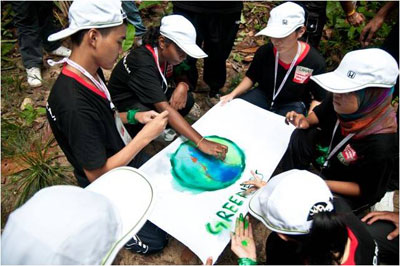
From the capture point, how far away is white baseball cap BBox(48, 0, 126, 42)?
4.78 feet

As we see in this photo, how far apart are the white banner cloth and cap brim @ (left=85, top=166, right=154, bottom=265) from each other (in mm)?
320

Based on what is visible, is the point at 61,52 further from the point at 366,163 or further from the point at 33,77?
the point at 366,163

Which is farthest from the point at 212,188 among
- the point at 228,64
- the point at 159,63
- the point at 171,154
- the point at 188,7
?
the point at 228,64

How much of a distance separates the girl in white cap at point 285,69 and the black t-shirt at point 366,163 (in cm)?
54

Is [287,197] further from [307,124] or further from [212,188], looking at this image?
[307,124]

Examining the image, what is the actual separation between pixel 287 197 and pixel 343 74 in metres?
0.87

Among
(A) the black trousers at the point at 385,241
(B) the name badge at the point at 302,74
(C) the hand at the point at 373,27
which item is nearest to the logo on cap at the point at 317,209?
(A) the black trousers at the point at 385,241

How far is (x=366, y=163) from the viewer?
5.55 ft

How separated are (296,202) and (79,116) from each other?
106 centimetres

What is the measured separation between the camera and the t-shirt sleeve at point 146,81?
2.14 meters

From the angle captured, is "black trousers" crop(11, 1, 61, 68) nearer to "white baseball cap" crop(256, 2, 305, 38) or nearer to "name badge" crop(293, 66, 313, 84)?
"white baseball cap" crop(256, 2, 305, 38)

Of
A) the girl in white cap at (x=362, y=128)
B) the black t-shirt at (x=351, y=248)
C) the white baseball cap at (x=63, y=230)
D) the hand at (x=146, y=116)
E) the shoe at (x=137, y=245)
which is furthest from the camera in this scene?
the hand at (x=146, y=116)

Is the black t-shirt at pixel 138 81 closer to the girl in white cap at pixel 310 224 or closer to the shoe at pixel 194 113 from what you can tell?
the shoe at pixel 194 113

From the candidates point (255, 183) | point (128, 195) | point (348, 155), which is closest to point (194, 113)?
point (255, 183)
